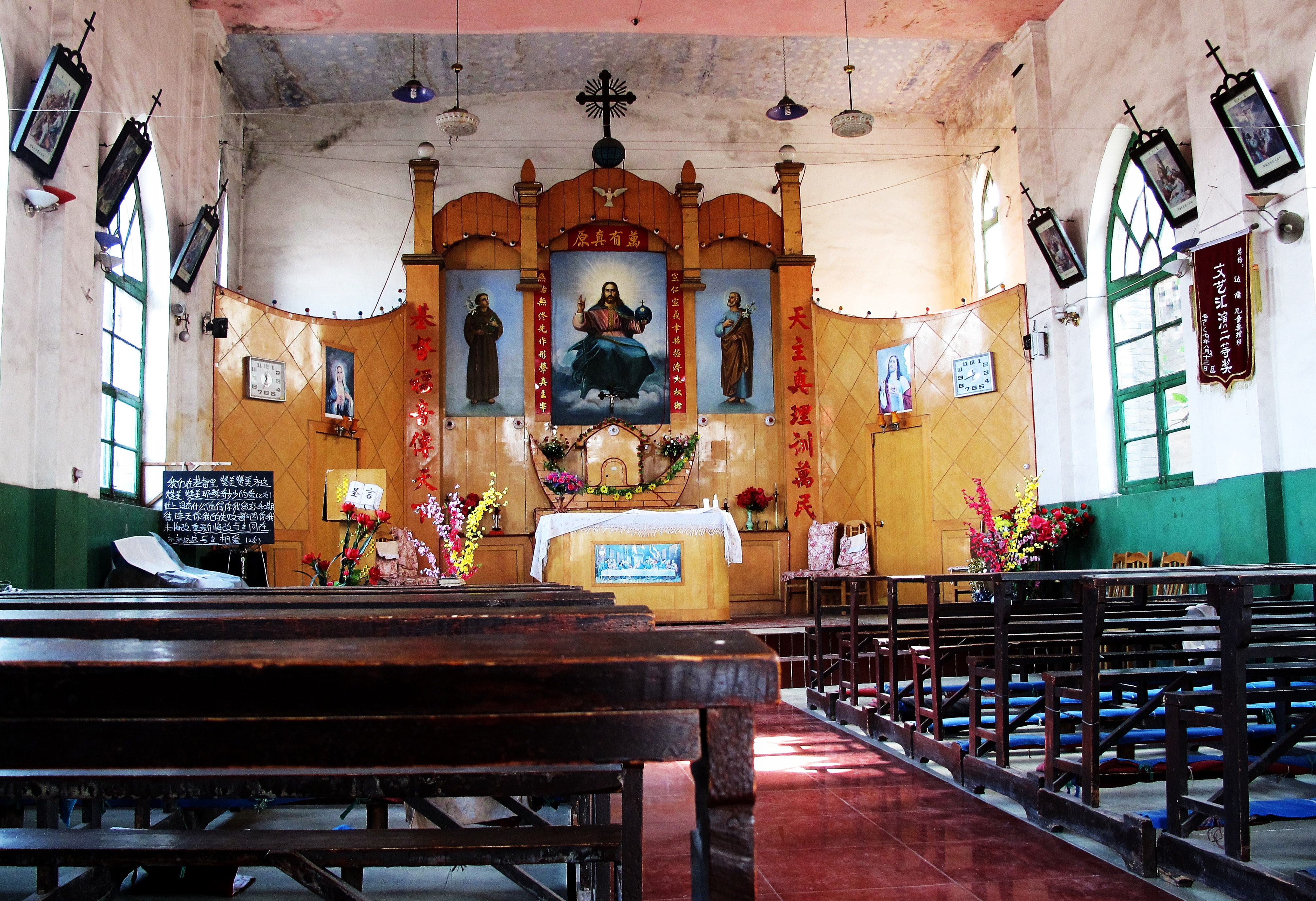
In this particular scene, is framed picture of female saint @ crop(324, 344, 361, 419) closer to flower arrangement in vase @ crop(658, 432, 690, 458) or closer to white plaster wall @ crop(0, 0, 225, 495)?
white plaster wall @ crop(0, 0, 225, 495)

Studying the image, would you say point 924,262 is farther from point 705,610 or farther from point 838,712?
point 838,712

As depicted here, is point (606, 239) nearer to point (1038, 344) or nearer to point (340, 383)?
point (340, 383)

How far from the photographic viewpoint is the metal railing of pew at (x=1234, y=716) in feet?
9.35

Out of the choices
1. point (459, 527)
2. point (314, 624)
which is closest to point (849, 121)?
point (459, 527)

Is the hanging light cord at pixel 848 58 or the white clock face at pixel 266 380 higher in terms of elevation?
the hanging light cord at pixel 848 58

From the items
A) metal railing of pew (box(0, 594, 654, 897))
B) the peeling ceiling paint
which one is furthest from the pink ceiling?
metal railing of pew (box(0, 594, 654, 897))

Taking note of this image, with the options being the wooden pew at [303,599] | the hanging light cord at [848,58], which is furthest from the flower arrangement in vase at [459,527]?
the hanging light cord at [848,58]

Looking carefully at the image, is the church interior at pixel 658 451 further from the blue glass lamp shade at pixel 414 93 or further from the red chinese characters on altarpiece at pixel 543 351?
the blue glass lamp shade at pixel 414 93

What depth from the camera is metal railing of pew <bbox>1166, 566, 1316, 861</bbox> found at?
285cm

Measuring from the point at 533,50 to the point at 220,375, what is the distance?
17.4 ft

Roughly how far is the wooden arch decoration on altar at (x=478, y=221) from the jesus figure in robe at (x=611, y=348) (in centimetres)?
113

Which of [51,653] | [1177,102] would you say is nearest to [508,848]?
[51,653]

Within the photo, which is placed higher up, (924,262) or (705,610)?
(924,262)

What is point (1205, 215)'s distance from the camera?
Answer: 7.23 metres
